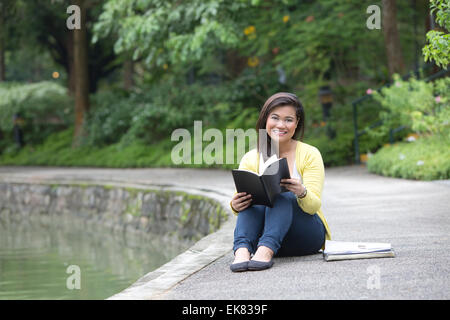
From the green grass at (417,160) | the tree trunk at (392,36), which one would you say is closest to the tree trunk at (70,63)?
the tree trunk at (392,36)

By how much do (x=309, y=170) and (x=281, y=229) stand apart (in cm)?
46

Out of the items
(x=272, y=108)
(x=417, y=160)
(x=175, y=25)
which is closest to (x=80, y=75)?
(x=175, y=25)

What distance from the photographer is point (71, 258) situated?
9.48m

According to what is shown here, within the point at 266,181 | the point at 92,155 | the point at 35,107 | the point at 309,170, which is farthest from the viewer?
the point at 35,107

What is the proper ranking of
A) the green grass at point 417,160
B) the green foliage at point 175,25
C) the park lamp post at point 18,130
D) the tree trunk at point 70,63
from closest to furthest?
the green grass at point 417,160, the green foliage at point 175,25, the park lamp post at point 18,130, the tree trunk at point 70,63

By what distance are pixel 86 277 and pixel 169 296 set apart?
4361 mm

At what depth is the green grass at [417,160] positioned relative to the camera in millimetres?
9766

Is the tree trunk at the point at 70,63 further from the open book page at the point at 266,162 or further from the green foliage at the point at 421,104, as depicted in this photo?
the open book page at the point at 266,162

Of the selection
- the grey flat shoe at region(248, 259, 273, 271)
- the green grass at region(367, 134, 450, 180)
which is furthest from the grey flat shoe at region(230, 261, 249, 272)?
the green grass at region(367, 134, 450, 180)

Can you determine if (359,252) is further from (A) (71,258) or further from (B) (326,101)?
(B) (326,101)

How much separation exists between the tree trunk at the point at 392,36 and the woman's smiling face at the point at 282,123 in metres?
8.86

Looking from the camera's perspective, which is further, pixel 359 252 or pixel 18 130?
pixel 18 130

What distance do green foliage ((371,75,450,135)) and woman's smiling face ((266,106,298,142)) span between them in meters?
5.53

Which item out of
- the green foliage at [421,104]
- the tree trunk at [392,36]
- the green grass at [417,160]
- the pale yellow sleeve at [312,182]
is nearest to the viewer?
the pale yellow sleeve at [312,182]
